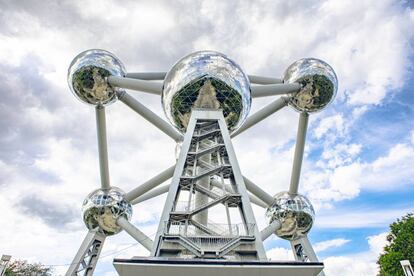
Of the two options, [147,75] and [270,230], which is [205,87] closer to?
[147,75]

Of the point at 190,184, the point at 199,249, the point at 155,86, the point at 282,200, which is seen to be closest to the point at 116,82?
the point at 155,86

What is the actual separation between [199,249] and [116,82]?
8.78m

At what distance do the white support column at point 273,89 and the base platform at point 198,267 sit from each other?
25.6 ft

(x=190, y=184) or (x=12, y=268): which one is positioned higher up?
(x=12, y=268)

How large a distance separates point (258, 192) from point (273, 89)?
16.7ft

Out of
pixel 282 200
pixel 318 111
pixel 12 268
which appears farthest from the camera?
pixel 12 268

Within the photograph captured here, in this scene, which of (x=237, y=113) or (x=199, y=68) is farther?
(x=237, y=113)

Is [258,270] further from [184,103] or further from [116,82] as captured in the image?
[116,82]

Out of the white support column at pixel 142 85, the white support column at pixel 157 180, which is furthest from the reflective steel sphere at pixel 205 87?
the white support column at pixel 157 180

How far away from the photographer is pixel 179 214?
8.77 metres

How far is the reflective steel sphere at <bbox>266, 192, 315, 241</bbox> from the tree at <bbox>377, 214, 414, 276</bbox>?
9068 millimetres

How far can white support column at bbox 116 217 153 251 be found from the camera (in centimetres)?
1439

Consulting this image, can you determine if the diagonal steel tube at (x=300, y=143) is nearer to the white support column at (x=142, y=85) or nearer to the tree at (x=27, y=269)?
the white support column at (x=142, y=85)

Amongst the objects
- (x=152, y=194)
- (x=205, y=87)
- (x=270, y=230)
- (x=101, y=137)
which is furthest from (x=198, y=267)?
(x=152, y=194)
